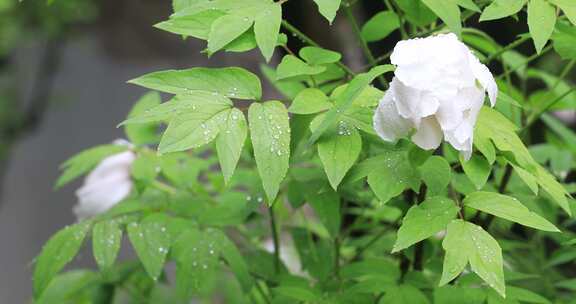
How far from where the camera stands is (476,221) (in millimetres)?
1188

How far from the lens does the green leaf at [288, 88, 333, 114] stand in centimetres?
96

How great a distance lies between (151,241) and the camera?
1225mm

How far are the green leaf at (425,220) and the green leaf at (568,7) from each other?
10.2 inches

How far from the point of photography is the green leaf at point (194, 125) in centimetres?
86

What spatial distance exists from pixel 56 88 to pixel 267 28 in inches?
244

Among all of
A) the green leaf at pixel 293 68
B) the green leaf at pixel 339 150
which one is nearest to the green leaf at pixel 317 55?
the green leaf at pixel 293 68

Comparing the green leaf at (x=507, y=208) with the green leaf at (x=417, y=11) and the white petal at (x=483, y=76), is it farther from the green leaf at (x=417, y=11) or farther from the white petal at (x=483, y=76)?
the green leaf at (x=417, y=11)

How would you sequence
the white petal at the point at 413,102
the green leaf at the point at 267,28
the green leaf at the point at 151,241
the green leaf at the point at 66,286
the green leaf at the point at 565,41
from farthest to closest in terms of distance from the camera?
the green leaf at the point at 66,286 → the green leaf at the point at 151,241 → the green leaf at the point at 565,41 → the green leaf at the point at 267,28 → the white petal at the point at 413,102

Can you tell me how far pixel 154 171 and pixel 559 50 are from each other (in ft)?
2.33

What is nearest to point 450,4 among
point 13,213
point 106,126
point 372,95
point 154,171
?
point 372,95

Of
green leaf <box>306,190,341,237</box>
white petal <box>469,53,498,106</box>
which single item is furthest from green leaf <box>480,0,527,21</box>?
green leaf <box>306,190,341,237</box>

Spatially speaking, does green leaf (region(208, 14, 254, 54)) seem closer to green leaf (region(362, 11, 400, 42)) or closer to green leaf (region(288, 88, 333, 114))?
green leaf (region(288, 88, 333, 114))

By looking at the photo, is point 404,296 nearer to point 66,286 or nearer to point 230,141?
point 230,141

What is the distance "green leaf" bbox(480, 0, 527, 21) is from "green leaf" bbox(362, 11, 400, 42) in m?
0.28
